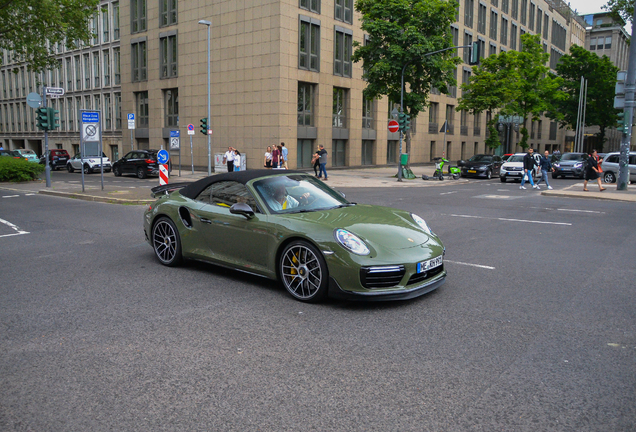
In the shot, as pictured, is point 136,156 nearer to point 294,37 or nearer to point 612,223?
point 294,37

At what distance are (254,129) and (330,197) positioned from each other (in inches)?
1149

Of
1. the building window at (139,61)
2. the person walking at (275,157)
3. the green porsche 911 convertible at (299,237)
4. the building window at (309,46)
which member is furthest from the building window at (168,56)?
the green porsche 911 convertible at (299,237)

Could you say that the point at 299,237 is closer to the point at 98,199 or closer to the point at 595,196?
the point at 98,199

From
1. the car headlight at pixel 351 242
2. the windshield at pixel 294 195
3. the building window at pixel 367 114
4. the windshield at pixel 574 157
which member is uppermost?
the building window at pixel 367 114

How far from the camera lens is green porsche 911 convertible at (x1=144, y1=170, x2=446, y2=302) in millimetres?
5445

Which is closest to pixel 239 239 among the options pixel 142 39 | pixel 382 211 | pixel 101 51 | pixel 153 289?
pixel 153 289

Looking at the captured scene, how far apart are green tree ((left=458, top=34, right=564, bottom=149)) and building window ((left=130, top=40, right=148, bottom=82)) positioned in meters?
25.6

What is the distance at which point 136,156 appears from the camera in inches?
1207

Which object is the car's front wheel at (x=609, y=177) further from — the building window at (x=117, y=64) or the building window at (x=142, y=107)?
the building window at (x=117, y=64)

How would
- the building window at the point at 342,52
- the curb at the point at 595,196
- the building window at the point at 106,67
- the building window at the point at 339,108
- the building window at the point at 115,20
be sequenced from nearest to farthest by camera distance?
the curb at the point at 595,196 < the building window at the point at 342,52 < the building window at the point at 339,108 < the building window at the point at 115,20 < the building window at the point at 106,67

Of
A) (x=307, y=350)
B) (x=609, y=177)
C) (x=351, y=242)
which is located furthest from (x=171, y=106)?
(x=307, y=350)

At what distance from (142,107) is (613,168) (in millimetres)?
34594

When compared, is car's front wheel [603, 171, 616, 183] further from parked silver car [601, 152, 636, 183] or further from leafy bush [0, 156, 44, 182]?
leafy bush [0, 156, 44, 182]

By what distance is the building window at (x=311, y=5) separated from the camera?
114ft
